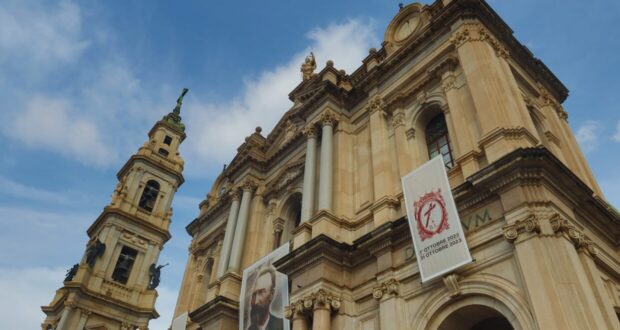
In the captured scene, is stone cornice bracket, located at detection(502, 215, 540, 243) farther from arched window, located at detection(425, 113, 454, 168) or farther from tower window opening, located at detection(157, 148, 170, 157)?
tower window opening, located at detection(157, 148, 170, 157)

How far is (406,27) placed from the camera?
20.4 meters

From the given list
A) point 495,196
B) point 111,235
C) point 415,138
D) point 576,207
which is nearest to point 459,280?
point 495,196

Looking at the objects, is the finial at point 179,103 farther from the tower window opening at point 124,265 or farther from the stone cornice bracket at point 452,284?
the stone cornice bracket at point 452,284

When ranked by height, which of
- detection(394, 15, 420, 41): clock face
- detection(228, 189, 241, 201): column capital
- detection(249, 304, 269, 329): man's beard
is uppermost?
detection(394, 15, 420, 41): clock face

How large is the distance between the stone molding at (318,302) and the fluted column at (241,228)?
671cm

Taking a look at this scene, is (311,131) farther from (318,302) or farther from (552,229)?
(552,229)

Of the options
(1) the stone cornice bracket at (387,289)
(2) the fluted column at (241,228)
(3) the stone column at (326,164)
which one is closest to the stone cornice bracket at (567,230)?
(1) the stone cornice bracket at (387,289)

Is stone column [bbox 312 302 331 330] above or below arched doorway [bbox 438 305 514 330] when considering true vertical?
above

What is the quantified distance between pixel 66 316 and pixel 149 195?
13.6 metres

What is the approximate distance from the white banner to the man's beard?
242 inches

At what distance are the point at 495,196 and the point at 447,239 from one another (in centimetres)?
154

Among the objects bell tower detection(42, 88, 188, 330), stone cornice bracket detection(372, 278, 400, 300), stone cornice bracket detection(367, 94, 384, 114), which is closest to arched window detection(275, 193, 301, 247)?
stone cornice bracket detection(367, 94, 384, 114)

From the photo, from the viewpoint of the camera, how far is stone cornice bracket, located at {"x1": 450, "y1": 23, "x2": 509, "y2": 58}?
15881 millimetres

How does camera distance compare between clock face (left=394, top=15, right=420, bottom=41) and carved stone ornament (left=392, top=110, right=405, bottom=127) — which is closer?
carved stone ornament (left=392, top=110, right=405, bottom=127)
